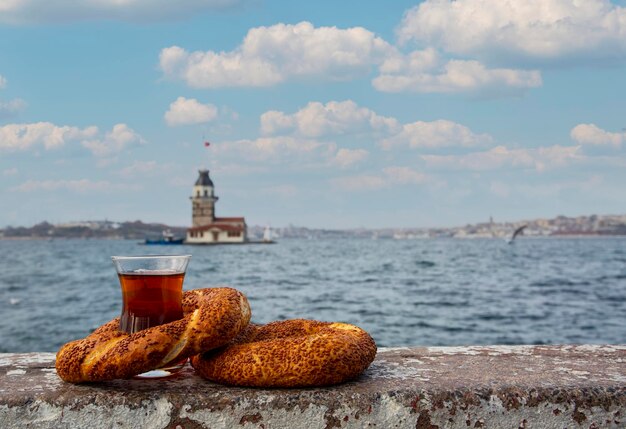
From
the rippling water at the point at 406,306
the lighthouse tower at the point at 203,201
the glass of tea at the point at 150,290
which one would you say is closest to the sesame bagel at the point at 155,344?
the glass of tea at the point at 150,290

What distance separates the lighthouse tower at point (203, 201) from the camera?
142875 millimetres

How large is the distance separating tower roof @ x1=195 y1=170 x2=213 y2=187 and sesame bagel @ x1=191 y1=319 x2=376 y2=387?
463 ft

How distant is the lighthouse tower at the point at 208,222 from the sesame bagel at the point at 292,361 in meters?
141

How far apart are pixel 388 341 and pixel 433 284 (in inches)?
839

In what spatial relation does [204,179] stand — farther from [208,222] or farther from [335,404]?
[335,404]

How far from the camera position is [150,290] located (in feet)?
8.58

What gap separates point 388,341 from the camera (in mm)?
20750

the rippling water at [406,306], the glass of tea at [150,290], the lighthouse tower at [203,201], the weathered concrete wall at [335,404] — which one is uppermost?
the lighthouse tower at [203,201]

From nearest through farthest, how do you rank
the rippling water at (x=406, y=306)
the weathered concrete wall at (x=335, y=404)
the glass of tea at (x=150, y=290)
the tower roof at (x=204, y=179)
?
1. the weathered concrete wall at (x=335, y=404)
2. the glass of tea at (x=150, y=290)
3. the rippling water at (x=406, y=306)
4. the tower roof at (x=204, y=179)

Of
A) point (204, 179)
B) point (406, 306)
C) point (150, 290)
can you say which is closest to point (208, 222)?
point (204, 179)

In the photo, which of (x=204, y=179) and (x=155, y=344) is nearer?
(x=155, y=344)

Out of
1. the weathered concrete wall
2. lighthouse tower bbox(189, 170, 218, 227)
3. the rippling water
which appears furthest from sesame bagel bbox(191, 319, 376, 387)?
lighthouse tower bbox(189, 170, 218, 227)

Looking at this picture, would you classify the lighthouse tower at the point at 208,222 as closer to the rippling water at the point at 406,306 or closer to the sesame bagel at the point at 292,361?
the rippling water at the point at 406,306

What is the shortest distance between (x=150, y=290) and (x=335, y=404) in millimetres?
731
